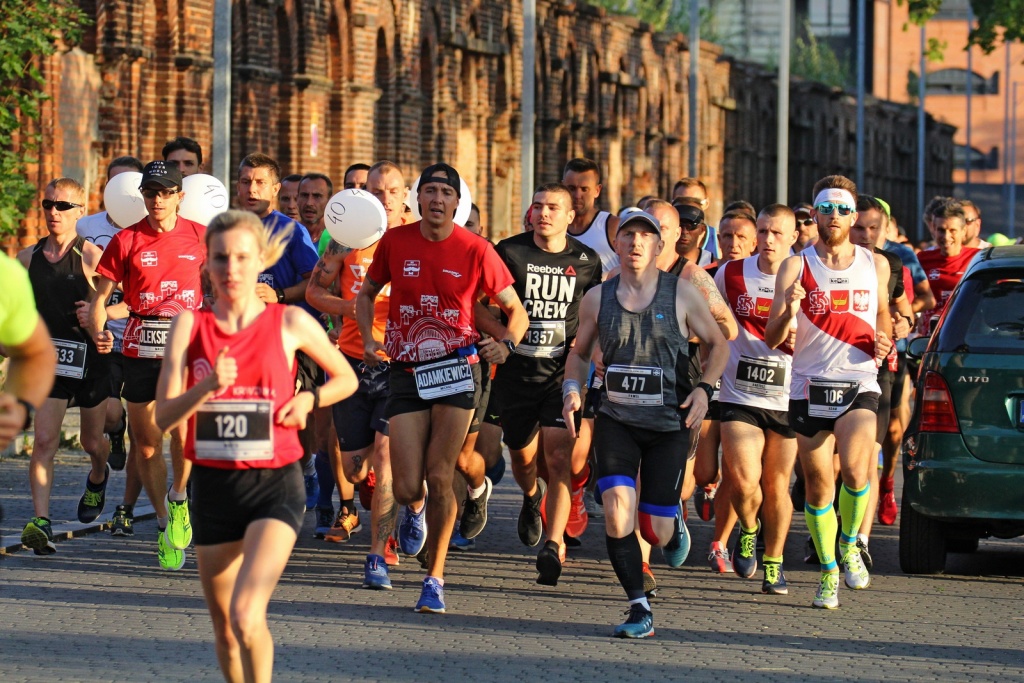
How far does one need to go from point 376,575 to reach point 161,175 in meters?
2.36

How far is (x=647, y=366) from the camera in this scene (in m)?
8.84

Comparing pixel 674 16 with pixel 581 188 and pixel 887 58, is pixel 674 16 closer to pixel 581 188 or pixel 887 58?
pixel 887 58

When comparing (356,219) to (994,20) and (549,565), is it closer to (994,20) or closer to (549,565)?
(549,565)

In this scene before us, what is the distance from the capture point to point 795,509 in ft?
43.7

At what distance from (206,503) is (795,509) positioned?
7.44 metres

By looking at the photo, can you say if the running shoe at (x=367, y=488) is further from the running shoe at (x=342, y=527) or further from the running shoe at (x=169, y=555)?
the running shoe at (x=169, y=555)

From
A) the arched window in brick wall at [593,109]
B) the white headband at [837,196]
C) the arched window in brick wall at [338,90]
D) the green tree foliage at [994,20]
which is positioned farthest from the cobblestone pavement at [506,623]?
the arched window in brick wall at [593,109]

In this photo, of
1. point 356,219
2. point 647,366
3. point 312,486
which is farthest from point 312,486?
point 647,366

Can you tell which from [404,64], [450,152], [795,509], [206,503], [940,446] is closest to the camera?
[206,503]

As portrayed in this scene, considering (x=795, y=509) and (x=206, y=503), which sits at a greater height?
(x=206, y=503)

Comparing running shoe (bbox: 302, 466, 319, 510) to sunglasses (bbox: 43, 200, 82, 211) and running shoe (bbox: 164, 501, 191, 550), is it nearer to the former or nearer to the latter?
running shoe (bbox: 164, 501, 191, 550)

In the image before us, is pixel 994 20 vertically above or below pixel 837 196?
above

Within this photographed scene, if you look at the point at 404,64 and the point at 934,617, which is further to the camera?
the point at 404,64

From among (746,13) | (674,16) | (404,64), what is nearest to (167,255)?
(404,64)
